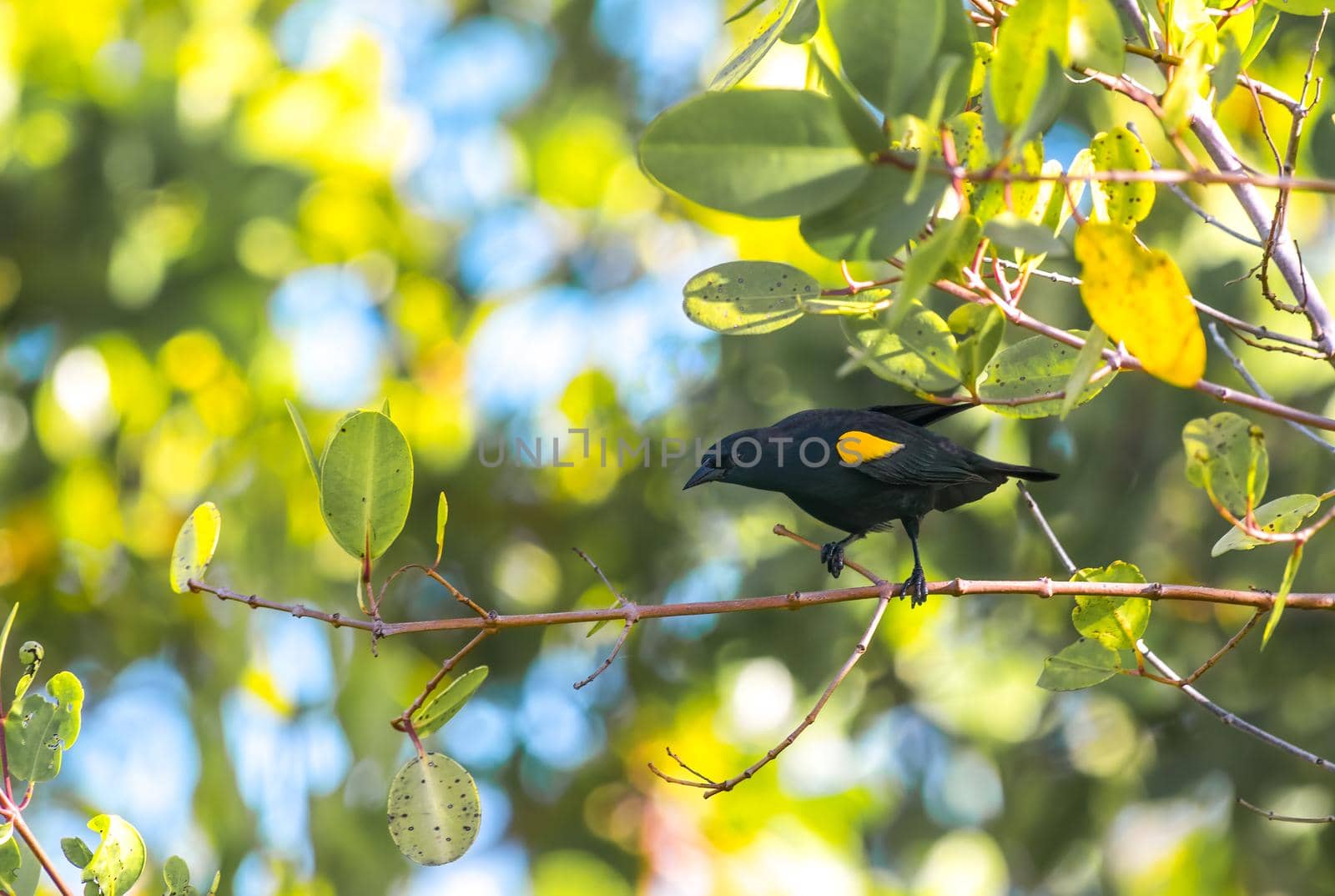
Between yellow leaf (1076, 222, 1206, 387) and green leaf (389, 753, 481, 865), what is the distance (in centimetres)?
123

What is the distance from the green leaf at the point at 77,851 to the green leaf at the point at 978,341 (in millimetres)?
1601

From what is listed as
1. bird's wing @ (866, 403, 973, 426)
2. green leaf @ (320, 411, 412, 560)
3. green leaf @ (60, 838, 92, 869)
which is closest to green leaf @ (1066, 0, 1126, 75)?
green leaf @ (320, 411, 412, 560)

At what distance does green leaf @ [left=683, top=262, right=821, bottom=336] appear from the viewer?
67.9 inches

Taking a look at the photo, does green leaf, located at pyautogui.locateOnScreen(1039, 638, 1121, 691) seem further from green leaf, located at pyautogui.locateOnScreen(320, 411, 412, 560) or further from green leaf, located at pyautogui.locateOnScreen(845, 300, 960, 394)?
green leaf, located at pyautogui.locateOnScreen(320, 411, 412, 560)

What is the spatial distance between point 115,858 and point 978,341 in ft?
5.19

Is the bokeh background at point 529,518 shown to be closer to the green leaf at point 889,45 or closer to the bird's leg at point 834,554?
the bird's leg at point 834,554

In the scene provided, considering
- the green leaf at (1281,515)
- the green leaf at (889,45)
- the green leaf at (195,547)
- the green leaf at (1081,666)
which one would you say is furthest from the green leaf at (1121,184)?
the green leaf at (195,547)

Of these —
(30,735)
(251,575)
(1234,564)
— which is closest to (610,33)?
(251,575)

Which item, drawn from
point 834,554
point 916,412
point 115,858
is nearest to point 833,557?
point 834,554

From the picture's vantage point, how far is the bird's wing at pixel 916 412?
3066 millimetres

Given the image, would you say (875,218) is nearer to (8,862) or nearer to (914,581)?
(8,862)

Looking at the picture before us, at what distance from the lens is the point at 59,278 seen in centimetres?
622

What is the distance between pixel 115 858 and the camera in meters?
1.84

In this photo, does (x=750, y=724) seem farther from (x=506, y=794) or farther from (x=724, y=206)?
(x=724, y=206)
